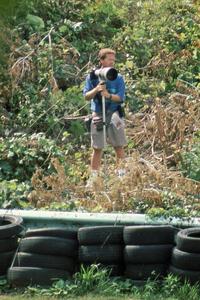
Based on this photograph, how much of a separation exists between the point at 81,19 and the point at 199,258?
865cm

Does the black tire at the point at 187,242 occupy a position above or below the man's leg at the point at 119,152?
below

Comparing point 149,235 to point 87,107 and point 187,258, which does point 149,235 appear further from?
point 87,107

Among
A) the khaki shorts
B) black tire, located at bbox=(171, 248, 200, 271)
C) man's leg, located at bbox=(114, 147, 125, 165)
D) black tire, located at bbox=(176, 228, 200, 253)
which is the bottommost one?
black tire, located at bbox=(171, 248, 200, 271)

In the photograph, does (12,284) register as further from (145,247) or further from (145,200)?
(145,200)

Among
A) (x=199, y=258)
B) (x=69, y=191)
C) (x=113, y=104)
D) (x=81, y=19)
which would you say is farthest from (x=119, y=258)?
(x=81, y=19)

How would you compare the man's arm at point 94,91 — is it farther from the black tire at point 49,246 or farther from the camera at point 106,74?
the black tire at point 49,246

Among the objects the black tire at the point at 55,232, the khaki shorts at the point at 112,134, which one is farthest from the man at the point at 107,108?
the black tire at the point at 55,232

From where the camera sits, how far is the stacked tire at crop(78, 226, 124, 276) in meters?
7.03

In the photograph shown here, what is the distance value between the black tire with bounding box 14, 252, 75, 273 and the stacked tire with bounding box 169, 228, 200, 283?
0.84 m

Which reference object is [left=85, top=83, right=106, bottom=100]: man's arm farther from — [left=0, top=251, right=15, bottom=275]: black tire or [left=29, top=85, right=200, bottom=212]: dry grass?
[left=0, top=251, right=15, bottom=275]: black tire

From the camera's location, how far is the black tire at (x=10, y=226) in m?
7.08

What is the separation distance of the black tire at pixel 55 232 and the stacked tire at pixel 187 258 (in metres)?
0.85

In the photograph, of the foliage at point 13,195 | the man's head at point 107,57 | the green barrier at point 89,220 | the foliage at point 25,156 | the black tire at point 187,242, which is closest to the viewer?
the black tire at point 187,242

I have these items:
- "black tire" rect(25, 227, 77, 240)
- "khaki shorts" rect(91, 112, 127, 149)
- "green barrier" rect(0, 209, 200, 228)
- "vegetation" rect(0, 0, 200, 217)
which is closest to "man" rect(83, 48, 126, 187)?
"khaki shorts" rect(91, 112, 127, 149)
